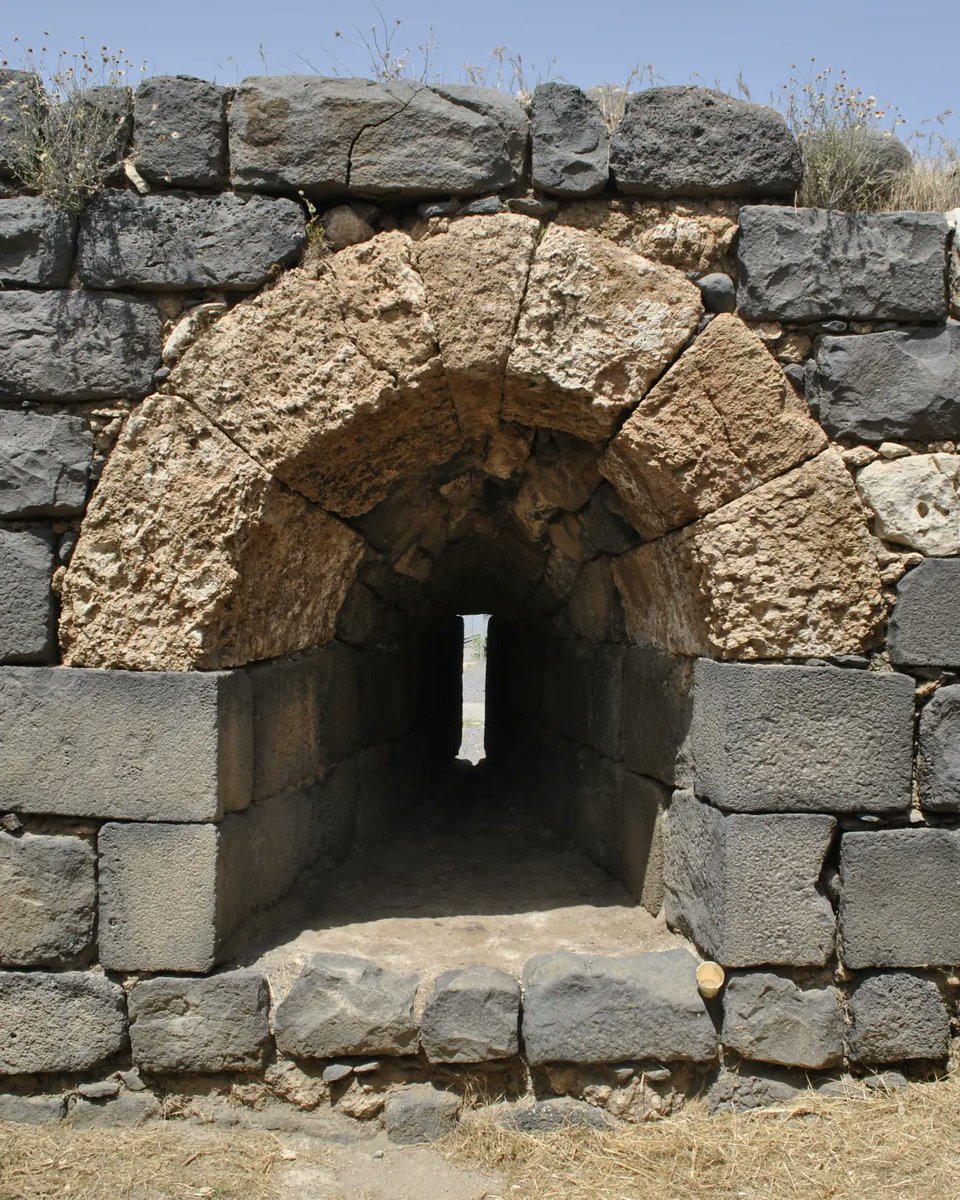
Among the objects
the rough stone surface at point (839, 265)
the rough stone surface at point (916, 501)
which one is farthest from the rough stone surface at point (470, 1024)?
the rough stone surface at point (839, 265)

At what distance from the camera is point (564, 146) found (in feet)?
10.2

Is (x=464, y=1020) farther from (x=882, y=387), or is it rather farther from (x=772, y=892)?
(x=882, y=387)

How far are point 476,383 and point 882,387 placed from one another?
127cm

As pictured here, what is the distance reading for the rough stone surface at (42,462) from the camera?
3135mm

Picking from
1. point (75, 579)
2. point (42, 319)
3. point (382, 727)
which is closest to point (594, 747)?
point (382, 727)

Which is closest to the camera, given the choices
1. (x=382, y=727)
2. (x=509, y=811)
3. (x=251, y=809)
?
(x=251, y=809)

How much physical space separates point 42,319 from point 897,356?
2.68 m

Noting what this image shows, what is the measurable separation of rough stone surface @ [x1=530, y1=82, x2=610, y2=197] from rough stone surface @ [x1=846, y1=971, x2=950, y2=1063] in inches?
104

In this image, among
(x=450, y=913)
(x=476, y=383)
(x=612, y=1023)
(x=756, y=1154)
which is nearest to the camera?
(x=756, y=1154)

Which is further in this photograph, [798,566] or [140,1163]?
[798,566]

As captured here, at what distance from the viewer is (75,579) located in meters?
3.15

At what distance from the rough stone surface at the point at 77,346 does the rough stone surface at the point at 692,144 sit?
1600 millimetres

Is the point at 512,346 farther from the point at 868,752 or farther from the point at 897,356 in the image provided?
the point at 868,752

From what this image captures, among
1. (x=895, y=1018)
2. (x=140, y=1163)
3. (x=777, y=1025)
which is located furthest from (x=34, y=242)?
(x=895, y=1018)
